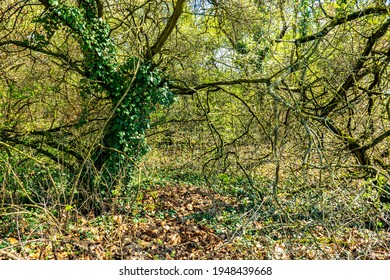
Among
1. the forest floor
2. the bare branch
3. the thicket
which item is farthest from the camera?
the bare branch

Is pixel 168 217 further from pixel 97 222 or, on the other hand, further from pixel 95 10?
pixel 95 10

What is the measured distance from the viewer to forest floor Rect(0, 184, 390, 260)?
441cm

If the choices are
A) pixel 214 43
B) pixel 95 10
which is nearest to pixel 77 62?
pixel 95 10

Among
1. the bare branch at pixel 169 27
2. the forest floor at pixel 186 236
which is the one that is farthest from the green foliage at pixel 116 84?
the forest floor at pixel 186 236

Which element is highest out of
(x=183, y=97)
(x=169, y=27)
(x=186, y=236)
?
(x=169, y=27)

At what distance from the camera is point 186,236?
230 inches

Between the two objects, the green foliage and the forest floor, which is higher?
the green foliage

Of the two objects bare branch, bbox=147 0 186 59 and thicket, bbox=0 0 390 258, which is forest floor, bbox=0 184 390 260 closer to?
thicket, bbox=0 0 390 258

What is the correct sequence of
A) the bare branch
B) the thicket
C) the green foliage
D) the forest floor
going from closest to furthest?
the forest floor → the thicket → the bare branch → the green foliage

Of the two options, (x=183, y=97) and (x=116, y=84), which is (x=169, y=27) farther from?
(x=183, y=97)

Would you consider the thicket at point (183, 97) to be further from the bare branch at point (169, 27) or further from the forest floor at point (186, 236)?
the forest floor at point (186, 236)

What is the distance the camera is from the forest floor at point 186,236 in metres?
4.41

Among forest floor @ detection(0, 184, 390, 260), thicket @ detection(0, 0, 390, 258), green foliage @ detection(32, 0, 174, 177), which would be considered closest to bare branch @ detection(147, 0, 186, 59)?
→ thicket @ detection(0, 0, 390, 258)

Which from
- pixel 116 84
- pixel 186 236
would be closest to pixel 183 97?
pixel 116 84
